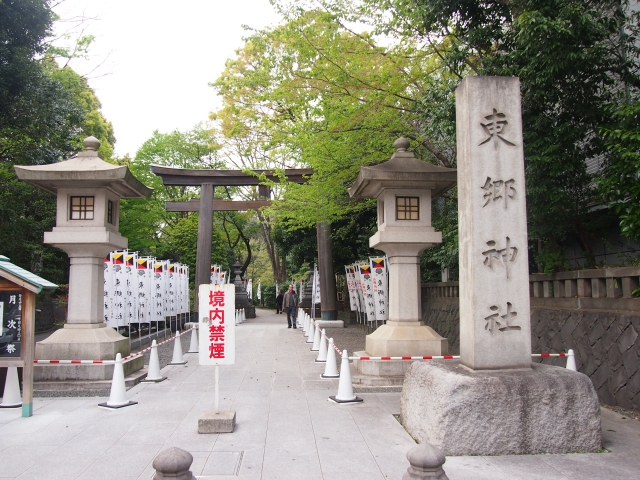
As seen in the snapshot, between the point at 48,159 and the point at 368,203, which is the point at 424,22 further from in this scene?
the point at 48,159

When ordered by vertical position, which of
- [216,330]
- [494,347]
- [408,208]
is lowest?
[494,347]

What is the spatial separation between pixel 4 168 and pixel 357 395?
14.3 metres

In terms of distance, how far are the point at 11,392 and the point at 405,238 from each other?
7.04 meters

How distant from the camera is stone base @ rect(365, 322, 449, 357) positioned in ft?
29.8

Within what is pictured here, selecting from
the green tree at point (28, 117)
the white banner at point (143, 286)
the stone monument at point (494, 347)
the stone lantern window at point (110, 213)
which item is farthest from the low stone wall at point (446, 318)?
the green tree at point (28, 117)

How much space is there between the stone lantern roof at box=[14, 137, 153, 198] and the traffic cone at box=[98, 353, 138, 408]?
139 inches

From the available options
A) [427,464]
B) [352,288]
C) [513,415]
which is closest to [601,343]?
[513,415]

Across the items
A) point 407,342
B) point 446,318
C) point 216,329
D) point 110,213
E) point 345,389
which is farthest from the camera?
point 446,318

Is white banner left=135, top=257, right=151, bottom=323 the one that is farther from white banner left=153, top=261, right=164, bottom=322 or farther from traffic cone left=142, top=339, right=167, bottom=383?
traffic cone left=142, top=339, right=167, bottom=383

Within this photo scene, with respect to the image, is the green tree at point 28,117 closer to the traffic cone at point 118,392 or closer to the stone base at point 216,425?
the traffic cone at point 118,392

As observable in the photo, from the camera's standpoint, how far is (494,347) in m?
5.90

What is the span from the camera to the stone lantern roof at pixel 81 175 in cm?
929

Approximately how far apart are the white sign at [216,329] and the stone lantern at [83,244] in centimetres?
381

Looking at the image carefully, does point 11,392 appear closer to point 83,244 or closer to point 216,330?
point 83,244
